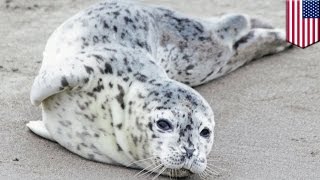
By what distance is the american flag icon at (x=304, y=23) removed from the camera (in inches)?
267

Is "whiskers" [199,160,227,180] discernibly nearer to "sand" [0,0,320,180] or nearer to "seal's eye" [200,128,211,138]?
"sand" [0,0,320,180]

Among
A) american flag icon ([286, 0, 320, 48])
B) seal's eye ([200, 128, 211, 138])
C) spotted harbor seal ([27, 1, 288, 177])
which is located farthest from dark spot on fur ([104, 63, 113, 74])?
american flag icon ([286, 0, 320, 48])

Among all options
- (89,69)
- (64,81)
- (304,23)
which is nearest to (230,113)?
(89,69)

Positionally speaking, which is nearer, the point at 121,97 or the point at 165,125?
the point at 165,125

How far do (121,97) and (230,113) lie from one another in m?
1.15

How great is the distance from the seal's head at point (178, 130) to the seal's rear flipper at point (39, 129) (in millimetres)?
711

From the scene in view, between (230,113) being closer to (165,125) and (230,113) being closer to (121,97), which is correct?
(121,97)

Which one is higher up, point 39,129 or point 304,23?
point 39,129

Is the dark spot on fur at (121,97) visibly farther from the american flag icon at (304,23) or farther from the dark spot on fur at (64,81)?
the american flag icon at (304,23)

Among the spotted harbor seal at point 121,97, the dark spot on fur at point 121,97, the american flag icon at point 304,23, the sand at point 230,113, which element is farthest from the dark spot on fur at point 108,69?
the american flag icon at point 304,23

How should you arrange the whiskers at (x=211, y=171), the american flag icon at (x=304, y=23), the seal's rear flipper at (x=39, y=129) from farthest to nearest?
the american flag icon at (x=304, y=23) < the seal's rear flipper at (x=39, y=129) < the whiskers at (x=211, y=171)

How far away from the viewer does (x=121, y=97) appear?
457 cm

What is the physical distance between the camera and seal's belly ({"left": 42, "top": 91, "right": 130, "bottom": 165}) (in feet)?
15.0

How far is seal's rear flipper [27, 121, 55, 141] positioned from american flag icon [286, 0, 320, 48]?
263 centimetres
